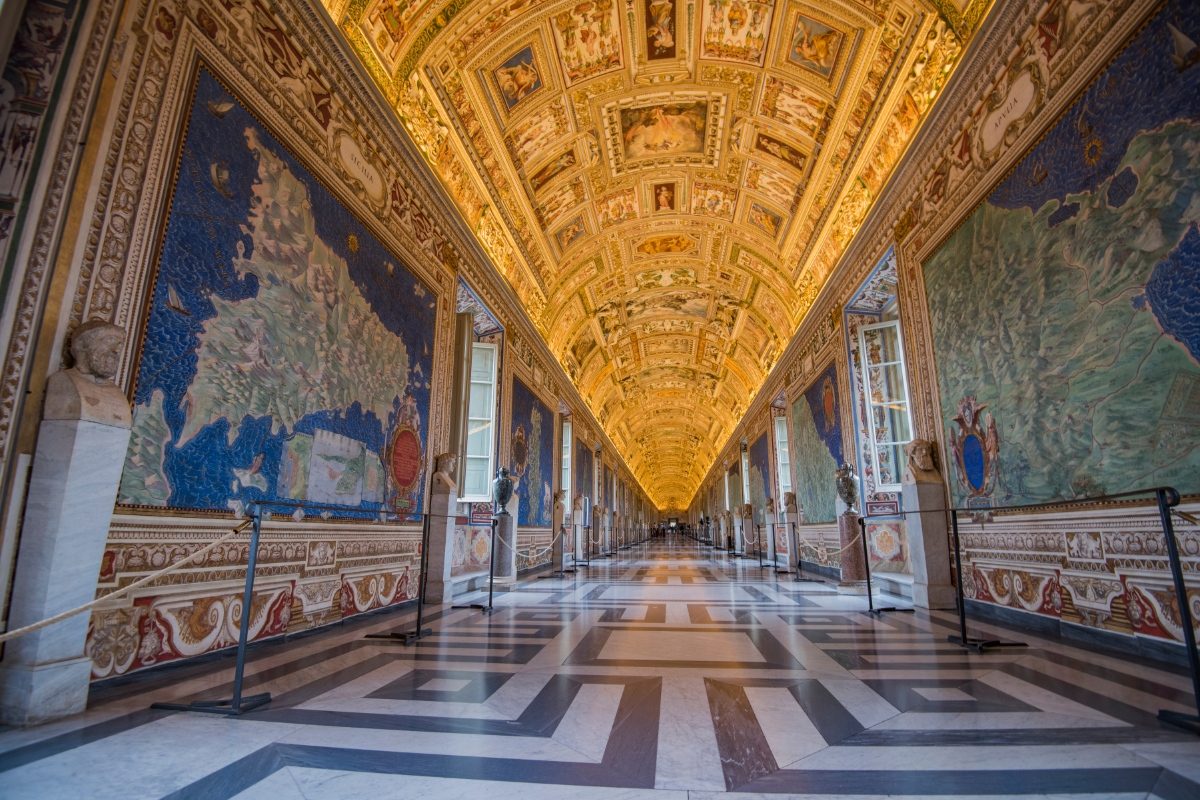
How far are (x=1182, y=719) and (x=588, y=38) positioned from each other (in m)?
10.8

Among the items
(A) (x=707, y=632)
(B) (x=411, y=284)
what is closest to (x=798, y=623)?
(A) (x=707, y=632)

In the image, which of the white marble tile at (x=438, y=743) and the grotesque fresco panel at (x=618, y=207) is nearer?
the white marble tile at (x=438, y=743)

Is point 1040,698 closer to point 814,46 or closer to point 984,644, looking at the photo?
point 984,644

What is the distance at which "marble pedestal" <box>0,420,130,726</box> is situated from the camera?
10.3ft

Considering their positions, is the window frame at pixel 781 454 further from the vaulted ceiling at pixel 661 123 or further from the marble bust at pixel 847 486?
the marble bust at pixel 847 486

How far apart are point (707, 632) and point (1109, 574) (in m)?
3.74

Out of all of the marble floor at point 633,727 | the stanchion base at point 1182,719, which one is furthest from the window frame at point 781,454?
the stanchion base at point 1182,719

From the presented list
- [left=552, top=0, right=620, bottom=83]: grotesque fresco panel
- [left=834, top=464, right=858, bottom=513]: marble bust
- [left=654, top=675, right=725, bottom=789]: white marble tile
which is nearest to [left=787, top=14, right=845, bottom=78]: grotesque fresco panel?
[left=552, top=0, right=620, bottom=83]: grotesque fresco panel

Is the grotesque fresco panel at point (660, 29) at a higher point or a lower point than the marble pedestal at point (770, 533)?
higher

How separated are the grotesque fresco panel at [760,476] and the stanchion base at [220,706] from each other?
1823 cm

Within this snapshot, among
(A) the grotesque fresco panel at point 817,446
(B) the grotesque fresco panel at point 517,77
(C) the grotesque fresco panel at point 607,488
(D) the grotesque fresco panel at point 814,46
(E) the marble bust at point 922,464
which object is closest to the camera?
(E) the marble bust at point 922,464

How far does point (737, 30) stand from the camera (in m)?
9.59

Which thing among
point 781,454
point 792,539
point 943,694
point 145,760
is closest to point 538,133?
point 943,694

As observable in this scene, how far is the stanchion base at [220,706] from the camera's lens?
10.8 feet
